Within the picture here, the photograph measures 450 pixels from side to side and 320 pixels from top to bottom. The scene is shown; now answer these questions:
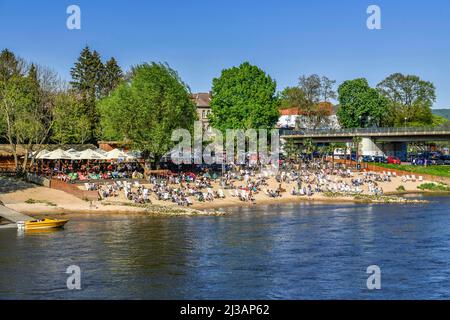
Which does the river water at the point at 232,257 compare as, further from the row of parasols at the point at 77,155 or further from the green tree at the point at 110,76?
the green tree at the point at 110,76

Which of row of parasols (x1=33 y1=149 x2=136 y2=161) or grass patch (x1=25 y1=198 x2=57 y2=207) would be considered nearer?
grass patch (x1=25 y1=198 x2=57 y2=207)

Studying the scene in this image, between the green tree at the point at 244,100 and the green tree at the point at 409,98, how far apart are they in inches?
1531

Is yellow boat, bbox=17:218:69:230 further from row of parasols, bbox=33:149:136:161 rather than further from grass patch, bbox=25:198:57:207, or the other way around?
row of parasols, bbox=33:149:136:161

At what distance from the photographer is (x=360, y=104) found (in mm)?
123188

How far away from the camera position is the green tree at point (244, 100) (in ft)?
321

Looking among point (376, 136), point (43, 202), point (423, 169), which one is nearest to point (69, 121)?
point (43, 202)

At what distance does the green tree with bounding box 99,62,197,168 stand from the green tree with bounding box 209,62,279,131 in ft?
65.4

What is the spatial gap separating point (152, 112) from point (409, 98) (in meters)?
74.5

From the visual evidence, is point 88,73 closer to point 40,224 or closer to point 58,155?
point 58,155

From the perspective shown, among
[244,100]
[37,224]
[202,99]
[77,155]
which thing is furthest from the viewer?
[202,99]

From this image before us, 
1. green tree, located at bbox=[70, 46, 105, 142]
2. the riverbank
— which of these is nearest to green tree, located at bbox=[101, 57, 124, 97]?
green tree, located at bbox=[70, 46, 105, 142]

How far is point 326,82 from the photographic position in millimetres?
129375

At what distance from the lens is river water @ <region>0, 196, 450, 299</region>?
32750 mm

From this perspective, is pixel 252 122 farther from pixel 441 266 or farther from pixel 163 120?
pixel 441 266
